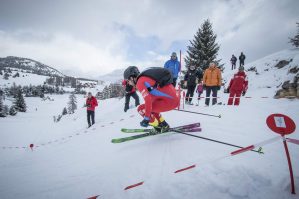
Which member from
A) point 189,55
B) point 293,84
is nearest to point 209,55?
point 189,55

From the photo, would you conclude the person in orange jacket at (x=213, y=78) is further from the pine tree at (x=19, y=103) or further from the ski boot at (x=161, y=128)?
the pine tree at (x=19, y=103)

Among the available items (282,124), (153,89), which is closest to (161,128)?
(153,89)

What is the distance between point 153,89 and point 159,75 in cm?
38

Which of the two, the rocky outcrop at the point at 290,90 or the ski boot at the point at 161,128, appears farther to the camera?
the rocky outcrop at the point at 290,90

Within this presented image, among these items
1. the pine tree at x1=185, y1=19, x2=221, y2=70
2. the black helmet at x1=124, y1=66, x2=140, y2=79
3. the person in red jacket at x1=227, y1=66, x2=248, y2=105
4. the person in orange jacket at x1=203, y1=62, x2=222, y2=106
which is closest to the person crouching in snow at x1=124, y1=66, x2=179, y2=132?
the black helmet at x1=124, y1=66, x2=140, y2=79

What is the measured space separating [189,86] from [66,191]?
884 centimetres

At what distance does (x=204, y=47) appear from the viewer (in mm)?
21094

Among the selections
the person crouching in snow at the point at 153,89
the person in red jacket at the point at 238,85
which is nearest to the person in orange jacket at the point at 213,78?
the person in red jacket at the point at 238,85

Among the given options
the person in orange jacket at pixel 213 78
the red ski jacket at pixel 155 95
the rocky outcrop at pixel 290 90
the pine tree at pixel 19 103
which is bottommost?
the pine tree at pixel 19 103

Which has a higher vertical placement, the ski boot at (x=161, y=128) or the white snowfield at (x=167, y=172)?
the ski boot at (x=161, y=128)

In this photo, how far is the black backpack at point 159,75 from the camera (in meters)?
3.72

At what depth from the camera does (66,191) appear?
252 centimetres

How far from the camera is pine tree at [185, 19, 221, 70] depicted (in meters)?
21.2

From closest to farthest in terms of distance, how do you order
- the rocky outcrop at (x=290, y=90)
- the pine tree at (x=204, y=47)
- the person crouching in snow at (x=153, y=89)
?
the person crouching in snow at (x=153, y=89) → the rocky outcrop at (x=290, y=90) → the pine tree at (x=204, y=47)
